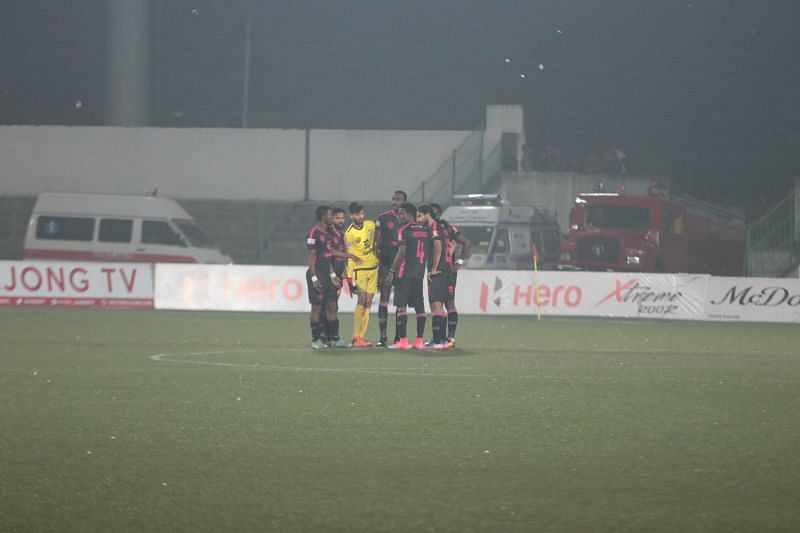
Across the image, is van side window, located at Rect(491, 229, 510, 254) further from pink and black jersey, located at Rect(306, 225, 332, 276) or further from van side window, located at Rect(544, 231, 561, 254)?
pink and black jersey, located at Rect(306, 225, 332, 276)

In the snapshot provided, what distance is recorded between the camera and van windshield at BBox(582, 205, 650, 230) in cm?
3550

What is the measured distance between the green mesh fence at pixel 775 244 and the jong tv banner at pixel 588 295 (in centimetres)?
954

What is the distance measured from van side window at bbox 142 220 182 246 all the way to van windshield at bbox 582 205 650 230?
11172mm

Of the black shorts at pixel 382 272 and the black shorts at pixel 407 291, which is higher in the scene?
the black shorts at pixel 382 272

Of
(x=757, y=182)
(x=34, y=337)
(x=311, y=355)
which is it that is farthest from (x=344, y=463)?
(x=757, y=182)

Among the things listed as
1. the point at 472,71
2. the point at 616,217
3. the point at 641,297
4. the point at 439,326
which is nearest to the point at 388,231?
the point at 439,326

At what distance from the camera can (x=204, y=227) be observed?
41281 millimetres

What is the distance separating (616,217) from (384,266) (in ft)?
60.8

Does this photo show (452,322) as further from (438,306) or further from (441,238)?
(441,238)

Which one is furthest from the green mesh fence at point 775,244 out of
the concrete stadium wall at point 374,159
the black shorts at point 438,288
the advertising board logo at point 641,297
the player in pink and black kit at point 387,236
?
the player in pink and black kit at point 387,236

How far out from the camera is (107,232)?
34719 millimetres

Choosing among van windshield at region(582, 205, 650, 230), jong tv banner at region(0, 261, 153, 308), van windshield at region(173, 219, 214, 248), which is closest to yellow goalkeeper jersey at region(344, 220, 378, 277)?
jong tv banner at region(0, 261, 153, 308)

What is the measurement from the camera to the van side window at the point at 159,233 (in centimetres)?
3472

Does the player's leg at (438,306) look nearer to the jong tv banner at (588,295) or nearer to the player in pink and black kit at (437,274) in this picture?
the player in pink and black kit at (437,274)
